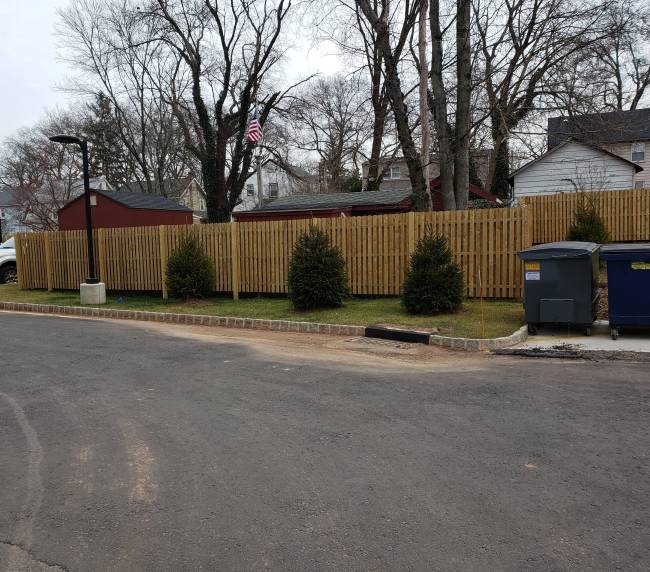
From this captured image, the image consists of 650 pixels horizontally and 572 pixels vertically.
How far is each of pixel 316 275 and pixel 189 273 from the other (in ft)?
13.8

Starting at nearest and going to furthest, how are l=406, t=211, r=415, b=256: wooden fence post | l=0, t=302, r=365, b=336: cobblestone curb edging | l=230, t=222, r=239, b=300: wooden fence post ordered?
l=0, t=302, r=365, b=336: cobblestone curb edging → l=406, t=211, r=415, b=256: wooden fence post → l=230, t=222, r=239, b=300: wooden fence post

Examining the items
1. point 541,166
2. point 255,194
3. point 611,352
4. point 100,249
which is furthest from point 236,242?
point 255,194

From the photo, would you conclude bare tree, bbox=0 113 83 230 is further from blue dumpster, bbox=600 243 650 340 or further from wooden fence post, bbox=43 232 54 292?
blue dumpster, bbox=600 243 650 340

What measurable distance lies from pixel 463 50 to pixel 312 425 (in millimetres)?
13569

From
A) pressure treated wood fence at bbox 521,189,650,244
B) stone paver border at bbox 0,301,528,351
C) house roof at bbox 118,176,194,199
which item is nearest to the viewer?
stone paver border at bbox 0,301,528,351

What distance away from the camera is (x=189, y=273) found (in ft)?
49.1

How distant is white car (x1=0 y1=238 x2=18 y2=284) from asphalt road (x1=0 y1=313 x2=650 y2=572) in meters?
18.3

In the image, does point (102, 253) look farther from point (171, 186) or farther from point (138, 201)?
point (171, 186)

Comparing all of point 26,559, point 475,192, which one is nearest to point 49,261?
point 26,559

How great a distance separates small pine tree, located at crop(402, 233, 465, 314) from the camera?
11.1m

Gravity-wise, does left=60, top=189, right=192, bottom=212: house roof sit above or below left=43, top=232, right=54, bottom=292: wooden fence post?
above

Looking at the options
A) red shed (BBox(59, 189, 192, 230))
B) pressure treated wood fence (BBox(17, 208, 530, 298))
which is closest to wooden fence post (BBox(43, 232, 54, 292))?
pressure treated wood fence (BBox(17, 208, 530, 298))

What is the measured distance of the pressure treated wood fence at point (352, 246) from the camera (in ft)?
41.3

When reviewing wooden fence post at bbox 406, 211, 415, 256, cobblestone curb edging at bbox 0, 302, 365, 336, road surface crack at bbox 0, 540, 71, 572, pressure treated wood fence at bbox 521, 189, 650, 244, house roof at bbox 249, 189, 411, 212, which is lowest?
road surface crack at bbox 0, 540, 71, 572
